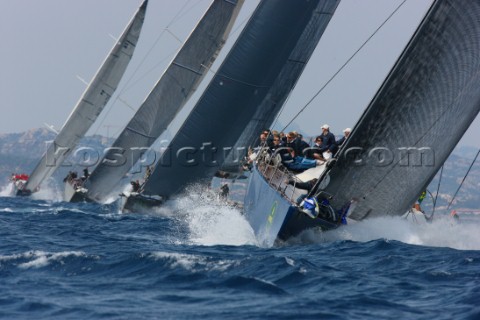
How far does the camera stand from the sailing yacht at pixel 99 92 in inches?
1527

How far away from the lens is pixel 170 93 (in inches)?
1234

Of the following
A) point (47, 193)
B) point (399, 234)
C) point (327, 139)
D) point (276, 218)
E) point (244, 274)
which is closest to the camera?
point (244, 274)

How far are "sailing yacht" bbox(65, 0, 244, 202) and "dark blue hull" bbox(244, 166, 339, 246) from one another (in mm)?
Answer: 12273

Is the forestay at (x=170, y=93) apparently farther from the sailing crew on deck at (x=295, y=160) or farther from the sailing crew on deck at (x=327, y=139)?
the sailing crew on deck at (x=327, y=139)

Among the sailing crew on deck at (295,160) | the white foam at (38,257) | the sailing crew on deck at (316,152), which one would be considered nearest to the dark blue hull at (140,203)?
the sailing crew on deck at (295,160)

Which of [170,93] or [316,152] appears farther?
[170,93]

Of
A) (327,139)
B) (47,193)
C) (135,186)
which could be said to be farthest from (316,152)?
(47,193)

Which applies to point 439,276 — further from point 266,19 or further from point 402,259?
point 266,19

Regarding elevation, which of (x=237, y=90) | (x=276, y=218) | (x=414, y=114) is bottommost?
(x=276, y=218)

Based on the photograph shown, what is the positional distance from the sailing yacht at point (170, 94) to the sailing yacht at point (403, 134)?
13994mm

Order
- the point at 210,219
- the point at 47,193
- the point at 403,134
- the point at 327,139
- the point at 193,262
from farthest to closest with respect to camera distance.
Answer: the point at 47,193 < the point at 210,219 < the point at 327,139 < the point at 403,134 < the point at 193,262

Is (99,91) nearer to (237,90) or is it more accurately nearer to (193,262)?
(237,90)

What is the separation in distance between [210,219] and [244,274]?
32.5 ft

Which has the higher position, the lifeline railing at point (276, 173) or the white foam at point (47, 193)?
the lifeline railing at point (276, 173)
